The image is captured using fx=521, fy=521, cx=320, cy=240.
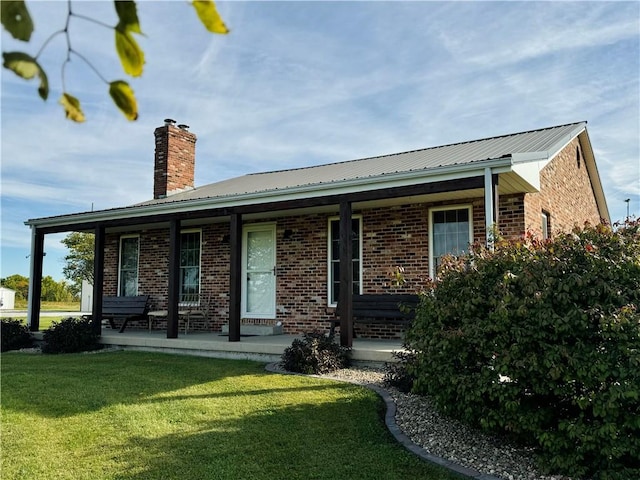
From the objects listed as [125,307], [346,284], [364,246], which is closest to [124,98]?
[346,284]

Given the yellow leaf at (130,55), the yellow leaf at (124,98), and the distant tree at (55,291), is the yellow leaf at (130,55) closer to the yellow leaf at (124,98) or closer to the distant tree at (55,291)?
the yellow leaf at (124,98)

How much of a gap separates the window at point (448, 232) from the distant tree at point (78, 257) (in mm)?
29342

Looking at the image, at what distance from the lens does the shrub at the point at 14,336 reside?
1145cm

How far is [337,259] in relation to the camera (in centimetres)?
1107

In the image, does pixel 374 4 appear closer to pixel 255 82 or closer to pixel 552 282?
pixel 255 82

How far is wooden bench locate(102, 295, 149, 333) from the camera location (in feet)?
41.2

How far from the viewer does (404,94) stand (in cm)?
1097

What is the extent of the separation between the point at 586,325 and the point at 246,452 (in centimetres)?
288

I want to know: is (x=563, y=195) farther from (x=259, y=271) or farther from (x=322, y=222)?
(x=259, y=271)

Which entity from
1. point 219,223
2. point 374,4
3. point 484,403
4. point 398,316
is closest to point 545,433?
point 484,403

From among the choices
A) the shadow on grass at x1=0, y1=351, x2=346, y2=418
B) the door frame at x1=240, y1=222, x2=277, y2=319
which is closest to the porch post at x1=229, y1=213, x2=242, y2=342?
the shadow on grass at x1=0, y1=351, x2=346, y2=418

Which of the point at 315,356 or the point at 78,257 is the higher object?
the point at 78,257

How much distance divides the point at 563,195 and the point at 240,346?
7.61 metres

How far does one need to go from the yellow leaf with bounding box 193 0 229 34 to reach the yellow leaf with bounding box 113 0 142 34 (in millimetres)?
121
